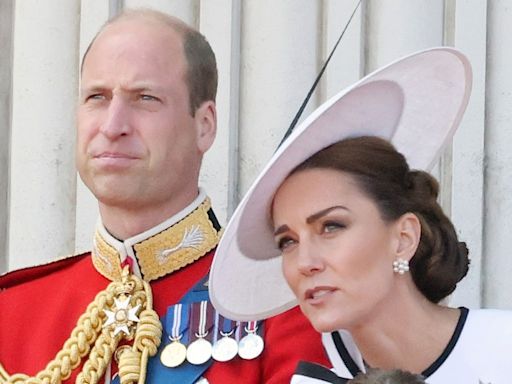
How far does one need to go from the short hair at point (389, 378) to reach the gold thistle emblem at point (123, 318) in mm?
654

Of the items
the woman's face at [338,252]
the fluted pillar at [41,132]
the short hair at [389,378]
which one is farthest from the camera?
the fluted pillar at [41,132]

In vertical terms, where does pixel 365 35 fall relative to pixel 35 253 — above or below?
above

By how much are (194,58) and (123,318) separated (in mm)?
454

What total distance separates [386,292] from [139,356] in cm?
53

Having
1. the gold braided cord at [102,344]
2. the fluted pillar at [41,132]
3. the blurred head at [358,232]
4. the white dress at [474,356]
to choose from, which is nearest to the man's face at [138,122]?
the gold braided cord at [102,344]

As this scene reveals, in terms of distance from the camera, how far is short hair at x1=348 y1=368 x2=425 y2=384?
6.01 feet

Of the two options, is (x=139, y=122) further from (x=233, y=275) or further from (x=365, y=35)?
(x=365, y=35)

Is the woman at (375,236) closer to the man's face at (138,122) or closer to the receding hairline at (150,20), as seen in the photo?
the man's face at (138,122)

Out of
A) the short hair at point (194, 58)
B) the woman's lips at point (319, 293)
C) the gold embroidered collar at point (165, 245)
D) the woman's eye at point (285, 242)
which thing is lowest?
the gold embroidered collar at point (165, 245)

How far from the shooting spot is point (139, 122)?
2475mm

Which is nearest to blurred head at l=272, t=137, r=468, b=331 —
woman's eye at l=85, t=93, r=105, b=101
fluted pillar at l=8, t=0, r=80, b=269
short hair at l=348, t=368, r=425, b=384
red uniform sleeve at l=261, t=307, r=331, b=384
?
short hair at l=348, t=368, r=425, b=384

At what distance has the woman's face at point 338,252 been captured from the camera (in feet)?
6.59

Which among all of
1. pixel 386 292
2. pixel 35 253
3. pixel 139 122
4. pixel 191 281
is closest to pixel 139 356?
pixel 191 281

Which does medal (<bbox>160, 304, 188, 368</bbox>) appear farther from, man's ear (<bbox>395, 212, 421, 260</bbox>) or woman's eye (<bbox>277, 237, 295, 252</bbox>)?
man's ear (<bbox>395, 212, 421, 260</bbox>)
